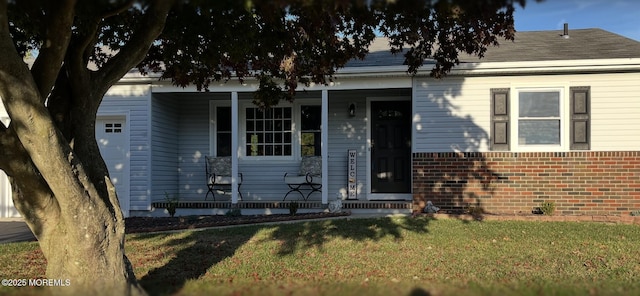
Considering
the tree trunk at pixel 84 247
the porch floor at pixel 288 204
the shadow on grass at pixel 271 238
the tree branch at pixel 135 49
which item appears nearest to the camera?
the tree trunk at pixel 84 247

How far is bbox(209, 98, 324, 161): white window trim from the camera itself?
11.9 metres

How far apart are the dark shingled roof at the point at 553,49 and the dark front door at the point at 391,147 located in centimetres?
118

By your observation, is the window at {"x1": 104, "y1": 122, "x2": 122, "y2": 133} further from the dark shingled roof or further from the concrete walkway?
the dark shingled roof

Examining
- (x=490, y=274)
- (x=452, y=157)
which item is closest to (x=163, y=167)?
(x=452, y=157)

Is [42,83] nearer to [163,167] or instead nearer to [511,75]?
[163,167]

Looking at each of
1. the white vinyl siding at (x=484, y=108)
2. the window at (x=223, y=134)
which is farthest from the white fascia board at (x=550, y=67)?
the window at (x=223, y=134)

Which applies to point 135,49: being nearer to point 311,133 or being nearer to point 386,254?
point 386,254

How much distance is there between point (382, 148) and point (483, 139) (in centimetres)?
229

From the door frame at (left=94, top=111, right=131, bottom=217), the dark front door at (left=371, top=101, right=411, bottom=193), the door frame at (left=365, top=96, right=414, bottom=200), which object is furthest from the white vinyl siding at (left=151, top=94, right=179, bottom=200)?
the dark front door at (left=371, top=101, right=411, bottom=193)

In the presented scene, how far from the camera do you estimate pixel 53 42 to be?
171 inches

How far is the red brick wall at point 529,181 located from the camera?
980 cm

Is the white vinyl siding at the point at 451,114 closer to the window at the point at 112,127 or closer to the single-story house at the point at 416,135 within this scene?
the single-story house at the point at 416,135

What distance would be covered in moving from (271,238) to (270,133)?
4.85m

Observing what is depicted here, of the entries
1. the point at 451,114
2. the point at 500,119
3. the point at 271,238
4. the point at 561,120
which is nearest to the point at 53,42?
the point at 271,238
